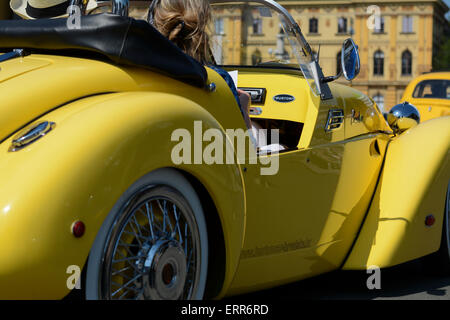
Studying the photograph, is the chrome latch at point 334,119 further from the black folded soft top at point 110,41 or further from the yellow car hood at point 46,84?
the yellow car hood at point 46,84

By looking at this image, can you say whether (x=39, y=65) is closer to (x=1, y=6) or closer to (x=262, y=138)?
(x=262, y=138)

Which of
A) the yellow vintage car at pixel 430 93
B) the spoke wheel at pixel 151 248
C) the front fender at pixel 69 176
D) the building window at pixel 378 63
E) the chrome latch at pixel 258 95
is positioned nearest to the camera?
the front fender at pixel 69 176

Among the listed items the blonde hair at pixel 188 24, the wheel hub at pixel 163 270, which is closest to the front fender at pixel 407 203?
the blonde hair at pixel 188 24

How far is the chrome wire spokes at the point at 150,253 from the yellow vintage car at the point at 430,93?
45.2 feet

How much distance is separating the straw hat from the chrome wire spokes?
6.31 ft

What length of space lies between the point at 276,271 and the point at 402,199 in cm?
101

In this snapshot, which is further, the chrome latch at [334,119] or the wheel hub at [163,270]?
the chrome latch at [334,119]

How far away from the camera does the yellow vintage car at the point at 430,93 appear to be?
A: 52.3ft

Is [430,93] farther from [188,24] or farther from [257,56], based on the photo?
[188,24]

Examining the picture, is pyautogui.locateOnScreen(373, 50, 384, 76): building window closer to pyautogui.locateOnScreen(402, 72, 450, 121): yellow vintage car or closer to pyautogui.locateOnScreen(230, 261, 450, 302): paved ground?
pyautogui.locateOnScreen(402, 72, 450, 121): yellow vintage car

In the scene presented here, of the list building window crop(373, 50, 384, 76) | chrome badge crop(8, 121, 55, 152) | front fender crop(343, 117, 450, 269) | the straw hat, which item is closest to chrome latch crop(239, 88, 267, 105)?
front fender crop(343, 117, 450, 269)

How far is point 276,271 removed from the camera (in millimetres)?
3498

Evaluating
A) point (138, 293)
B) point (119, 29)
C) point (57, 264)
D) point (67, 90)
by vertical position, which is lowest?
point (138, 293)
